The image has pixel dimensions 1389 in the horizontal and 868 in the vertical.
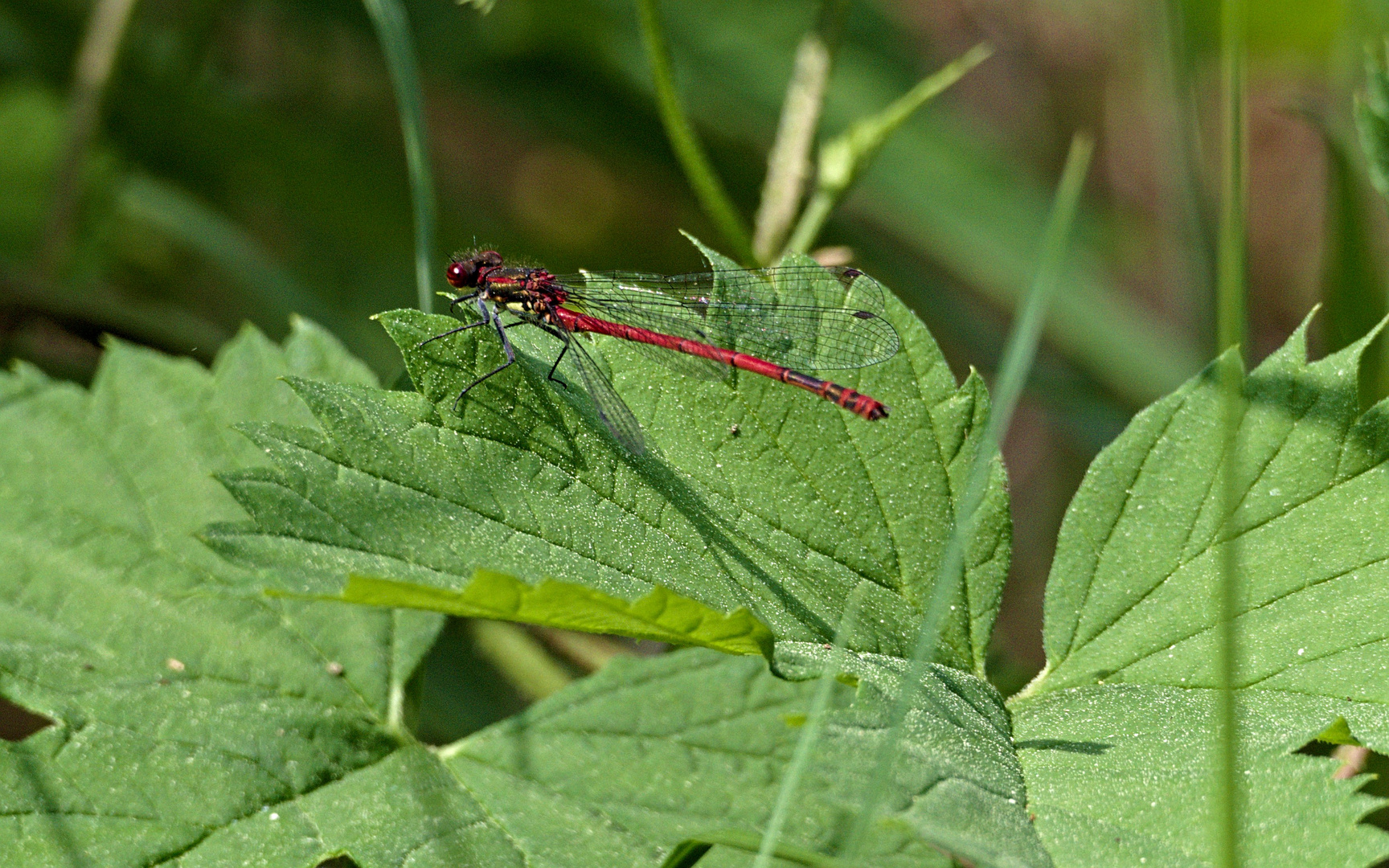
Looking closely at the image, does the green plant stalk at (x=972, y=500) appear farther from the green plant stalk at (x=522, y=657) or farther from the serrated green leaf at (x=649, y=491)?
the green plant stalk at (x=522, y=657)

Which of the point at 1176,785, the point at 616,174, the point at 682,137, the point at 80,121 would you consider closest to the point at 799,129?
the point at 682,137

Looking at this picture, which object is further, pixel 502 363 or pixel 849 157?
pixel 849 157

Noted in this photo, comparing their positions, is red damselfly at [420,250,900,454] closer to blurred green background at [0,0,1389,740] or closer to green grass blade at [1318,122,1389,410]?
blurred green background at [0,0,1389,740]

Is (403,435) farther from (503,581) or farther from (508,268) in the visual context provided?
(508,268)

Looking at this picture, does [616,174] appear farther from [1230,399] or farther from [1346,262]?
[1230,399]

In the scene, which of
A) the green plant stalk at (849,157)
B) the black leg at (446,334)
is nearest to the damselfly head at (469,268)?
the green plant stalk at (849,157)
